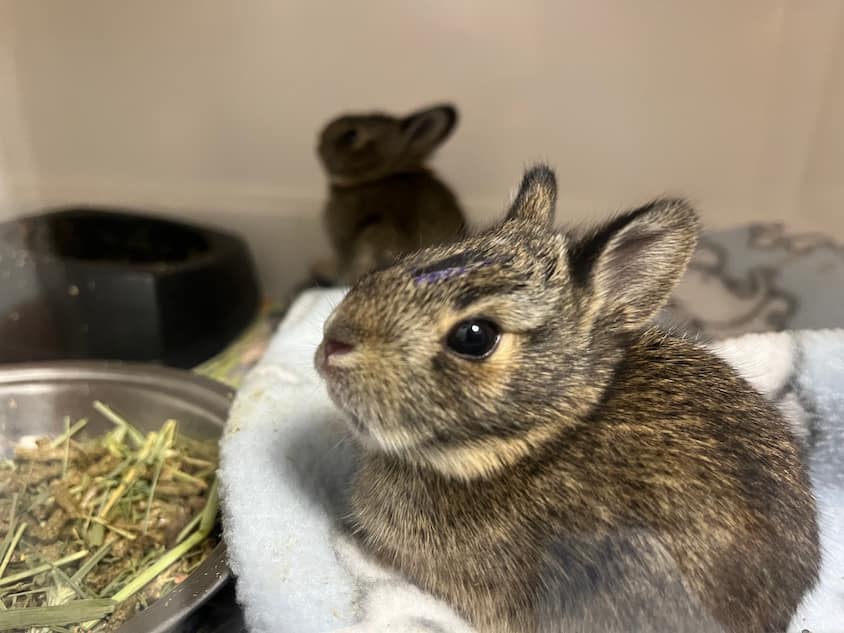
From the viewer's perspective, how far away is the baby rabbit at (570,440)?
1139 mm

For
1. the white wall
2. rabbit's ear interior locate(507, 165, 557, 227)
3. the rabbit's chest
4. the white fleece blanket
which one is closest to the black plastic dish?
the white wall

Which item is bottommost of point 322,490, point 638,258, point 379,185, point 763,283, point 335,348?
point 322,490

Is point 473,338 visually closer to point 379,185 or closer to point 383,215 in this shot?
point 383,215

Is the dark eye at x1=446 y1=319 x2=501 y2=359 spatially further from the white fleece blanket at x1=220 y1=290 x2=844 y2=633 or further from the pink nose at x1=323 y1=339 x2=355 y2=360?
the white fleece blanket at x1=220 y1=290 x2=844 y2=633

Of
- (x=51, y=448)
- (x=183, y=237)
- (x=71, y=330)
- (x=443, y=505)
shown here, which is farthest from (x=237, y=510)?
(x=183, y=237)

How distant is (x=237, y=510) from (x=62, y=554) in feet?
1.35

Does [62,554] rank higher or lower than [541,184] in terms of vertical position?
lower

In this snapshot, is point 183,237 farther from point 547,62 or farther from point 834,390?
point 834,390

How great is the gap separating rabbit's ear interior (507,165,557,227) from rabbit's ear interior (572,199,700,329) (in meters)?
0.19

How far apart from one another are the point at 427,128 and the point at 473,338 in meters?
1.49

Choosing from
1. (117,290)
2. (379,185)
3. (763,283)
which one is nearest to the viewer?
(763,283)

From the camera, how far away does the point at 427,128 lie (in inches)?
98.4

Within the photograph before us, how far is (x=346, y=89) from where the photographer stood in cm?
263

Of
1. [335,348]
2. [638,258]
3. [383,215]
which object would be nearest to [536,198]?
[638,258]
